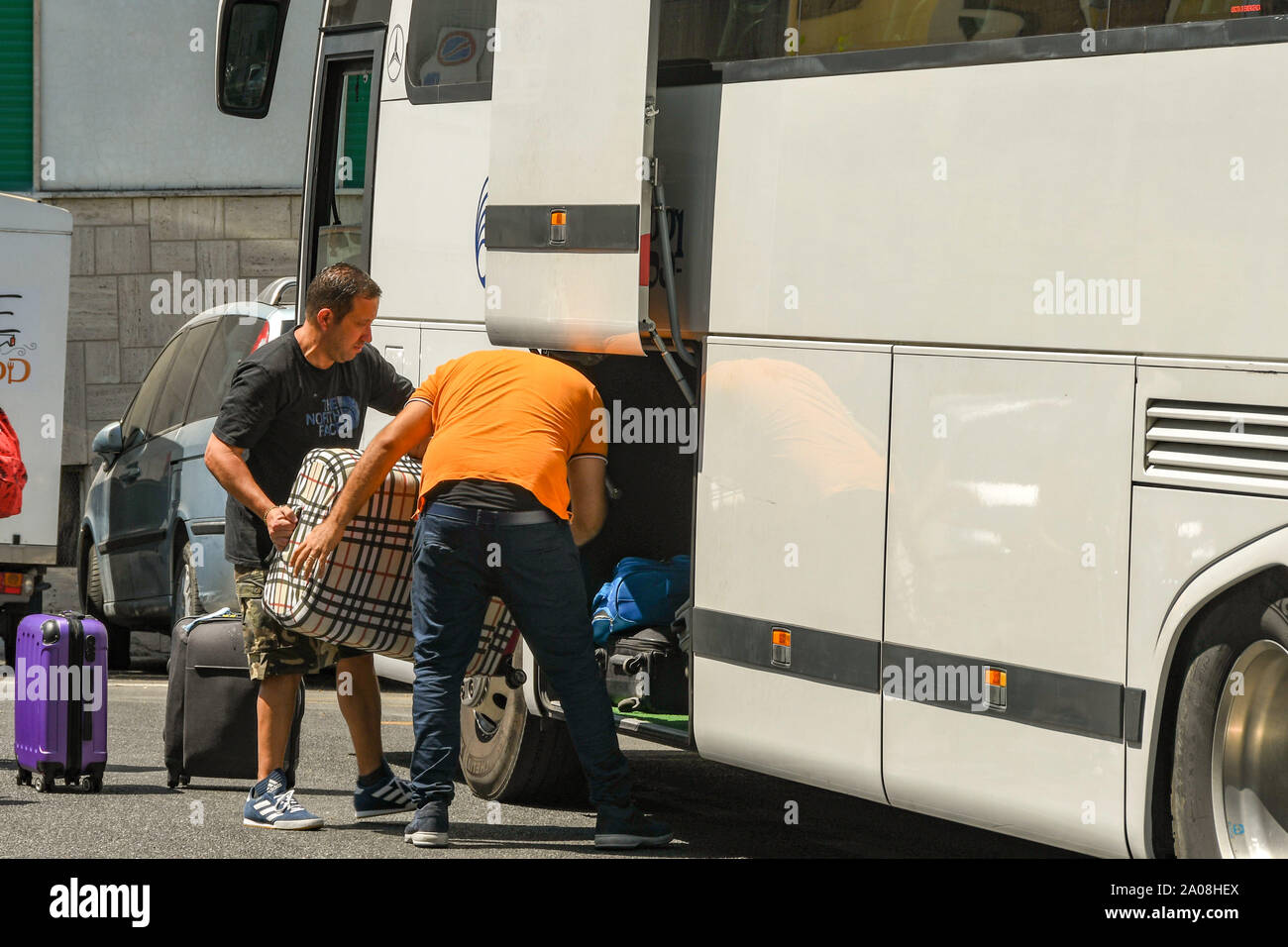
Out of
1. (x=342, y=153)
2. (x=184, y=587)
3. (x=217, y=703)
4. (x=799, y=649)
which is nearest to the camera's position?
(x=799, y=649)

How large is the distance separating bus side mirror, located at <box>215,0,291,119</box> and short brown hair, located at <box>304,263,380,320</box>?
2557 mm

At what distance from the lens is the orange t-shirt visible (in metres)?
6.09

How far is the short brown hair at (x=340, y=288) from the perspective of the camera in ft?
21.7

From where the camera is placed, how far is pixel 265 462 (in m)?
6.75

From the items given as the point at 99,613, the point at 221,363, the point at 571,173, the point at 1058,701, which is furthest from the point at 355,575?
the point at 99,613

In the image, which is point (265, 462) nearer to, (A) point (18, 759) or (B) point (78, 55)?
(A) point (18, 759)

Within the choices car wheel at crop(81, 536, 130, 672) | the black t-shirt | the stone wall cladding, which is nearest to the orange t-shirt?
the black t-shirt

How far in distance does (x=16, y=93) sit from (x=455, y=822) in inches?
514

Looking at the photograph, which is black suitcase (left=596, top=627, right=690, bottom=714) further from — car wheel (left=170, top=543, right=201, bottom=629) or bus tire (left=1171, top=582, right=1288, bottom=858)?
car wheel (left=170, top=543, right=201, bottom=629)

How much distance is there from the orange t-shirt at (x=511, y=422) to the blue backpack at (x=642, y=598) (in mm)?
618

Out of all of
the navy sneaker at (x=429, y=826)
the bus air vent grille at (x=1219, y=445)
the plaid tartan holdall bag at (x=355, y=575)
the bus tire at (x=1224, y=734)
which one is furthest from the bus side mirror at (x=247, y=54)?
the bus tire at (x=1224, y=734)

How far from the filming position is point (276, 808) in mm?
6699

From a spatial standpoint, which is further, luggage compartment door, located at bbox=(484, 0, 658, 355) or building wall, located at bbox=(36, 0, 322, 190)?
building wall, located at bbox=(36, 0, 322, 190)

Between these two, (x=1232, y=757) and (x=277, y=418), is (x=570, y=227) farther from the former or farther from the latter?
(x=1232, y=757)
